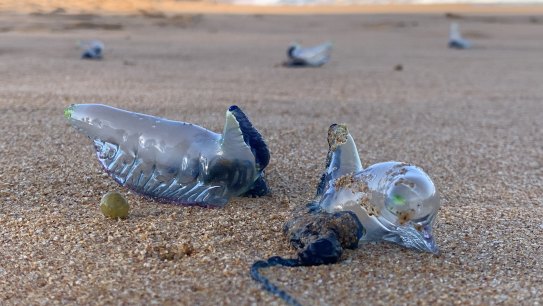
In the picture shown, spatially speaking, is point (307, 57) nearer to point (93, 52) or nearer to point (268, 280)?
point (93, 52)

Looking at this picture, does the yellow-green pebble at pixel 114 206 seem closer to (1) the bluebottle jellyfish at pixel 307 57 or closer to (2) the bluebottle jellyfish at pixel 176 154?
(2) the bluebottle jellyfish at pixel 176 154

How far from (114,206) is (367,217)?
2.26 ft

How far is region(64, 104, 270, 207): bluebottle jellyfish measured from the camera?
201cm

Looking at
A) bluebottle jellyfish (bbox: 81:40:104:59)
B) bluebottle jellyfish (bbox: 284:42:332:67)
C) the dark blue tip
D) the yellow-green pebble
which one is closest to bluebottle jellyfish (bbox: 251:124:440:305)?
the dark blue tip

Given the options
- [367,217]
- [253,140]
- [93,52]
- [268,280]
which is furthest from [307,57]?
[268,280]

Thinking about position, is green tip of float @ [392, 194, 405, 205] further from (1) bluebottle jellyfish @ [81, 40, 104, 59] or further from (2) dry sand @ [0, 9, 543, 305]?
(1) bluebottle jellyfish @ [81, 40, 104, 59]

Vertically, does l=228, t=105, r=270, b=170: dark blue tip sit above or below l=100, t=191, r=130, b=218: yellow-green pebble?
above

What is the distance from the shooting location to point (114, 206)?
6.43 feet

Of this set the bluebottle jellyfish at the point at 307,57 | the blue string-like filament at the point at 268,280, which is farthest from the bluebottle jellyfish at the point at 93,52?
the blue string-like filament at the point at 268,280

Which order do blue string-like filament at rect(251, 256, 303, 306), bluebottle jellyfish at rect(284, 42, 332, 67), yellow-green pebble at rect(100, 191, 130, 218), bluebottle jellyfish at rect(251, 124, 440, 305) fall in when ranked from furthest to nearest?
bluebottle jellyfish at rect(284, 42, 332, 67) → yellow-green pebble at rect(100, 191, 130, 218) → bluebottle jellyfish at rect(251, 124, 440, 305) → blue string-like filament at rect(251, 256, 303, 306)

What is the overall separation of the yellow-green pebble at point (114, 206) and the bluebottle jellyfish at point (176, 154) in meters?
0.11

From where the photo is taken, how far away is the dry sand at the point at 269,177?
1.60m

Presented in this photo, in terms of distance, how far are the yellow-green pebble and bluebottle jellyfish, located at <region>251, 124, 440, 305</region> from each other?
471mm

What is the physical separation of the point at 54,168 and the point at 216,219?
0.81 metres
